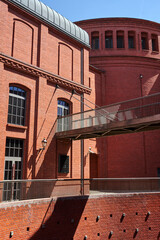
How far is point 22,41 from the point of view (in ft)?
49.5

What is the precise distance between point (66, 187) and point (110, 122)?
13.5 feet

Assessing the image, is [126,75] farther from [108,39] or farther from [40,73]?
[40,73]

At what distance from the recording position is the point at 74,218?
1157 cm

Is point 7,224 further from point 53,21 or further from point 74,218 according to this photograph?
point 53,21

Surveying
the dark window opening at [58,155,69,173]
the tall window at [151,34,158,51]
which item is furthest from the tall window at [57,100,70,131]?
the tall window at [151,34,158,51]

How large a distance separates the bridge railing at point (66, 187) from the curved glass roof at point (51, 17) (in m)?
10.5

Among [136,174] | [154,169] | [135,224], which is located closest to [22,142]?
[135,224]

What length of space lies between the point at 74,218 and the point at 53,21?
12.4 metres

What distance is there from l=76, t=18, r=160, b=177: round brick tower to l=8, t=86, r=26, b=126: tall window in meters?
8.64

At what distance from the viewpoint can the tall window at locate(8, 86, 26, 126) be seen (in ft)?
46.2

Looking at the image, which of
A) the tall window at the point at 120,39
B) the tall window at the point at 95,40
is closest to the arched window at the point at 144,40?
the tall window at the point at 120,39

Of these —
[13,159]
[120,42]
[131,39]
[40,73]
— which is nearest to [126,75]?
[120,42]

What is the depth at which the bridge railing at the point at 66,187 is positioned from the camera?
32.6 ft

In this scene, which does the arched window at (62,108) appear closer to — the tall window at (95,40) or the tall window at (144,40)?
the tall window at (95,40)
